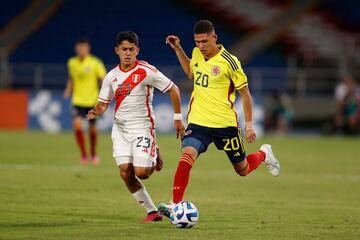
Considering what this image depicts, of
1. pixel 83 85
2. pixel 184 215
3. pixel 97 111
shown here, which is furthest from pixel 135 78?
pixel 83 85

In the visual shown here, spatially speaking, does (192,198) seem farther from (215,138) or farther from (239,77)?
(239,77)

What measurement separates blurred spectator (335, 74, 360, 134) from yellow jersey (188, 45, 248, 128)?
20509mm

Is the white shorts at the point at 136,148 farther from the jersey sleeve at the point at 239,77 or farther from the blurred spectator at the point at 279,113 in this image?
the blurred spectator at the point at 279,113

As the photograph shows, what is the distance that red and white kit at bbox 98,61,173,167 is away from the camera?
9914mm

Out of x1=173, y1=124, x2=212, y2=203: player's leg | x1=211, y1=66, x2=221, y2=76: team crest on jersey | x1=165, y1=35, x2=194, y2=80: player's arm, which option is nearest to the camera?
x1=173, y1=124, x2=212, y2=203: player's leg

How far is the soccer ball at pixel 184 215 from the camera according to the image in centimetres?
919

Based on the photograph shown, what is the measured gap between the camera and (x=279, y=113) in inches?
1225

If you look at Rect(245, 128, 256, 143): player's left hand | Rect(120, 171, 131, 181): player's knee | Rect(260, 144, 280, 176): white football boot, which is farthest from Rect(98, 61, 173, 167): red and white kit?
Rect(260, 144, 280, 176): white football boot

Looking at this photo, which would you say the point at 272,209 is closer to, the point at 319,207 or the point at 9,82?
the point at 319,207

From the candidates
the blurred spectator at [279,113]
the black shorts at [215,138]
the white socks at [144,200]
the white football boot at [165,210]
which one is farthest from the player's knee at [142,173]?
the blurred spectator at [279,113]

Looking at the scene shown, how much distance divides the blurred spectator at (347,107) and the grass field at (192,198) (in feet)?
27.2

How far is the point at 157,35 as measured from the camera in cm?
3712

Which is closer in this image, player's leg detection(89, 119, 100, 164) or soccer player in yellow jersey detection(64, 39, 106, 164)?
player's leg detection(89, 119, 100, 164)

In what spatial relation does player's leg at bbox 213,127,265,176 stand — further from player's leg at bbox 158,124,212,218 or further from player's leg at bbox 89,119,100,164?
player's leg at bbox 89,119,100,164
